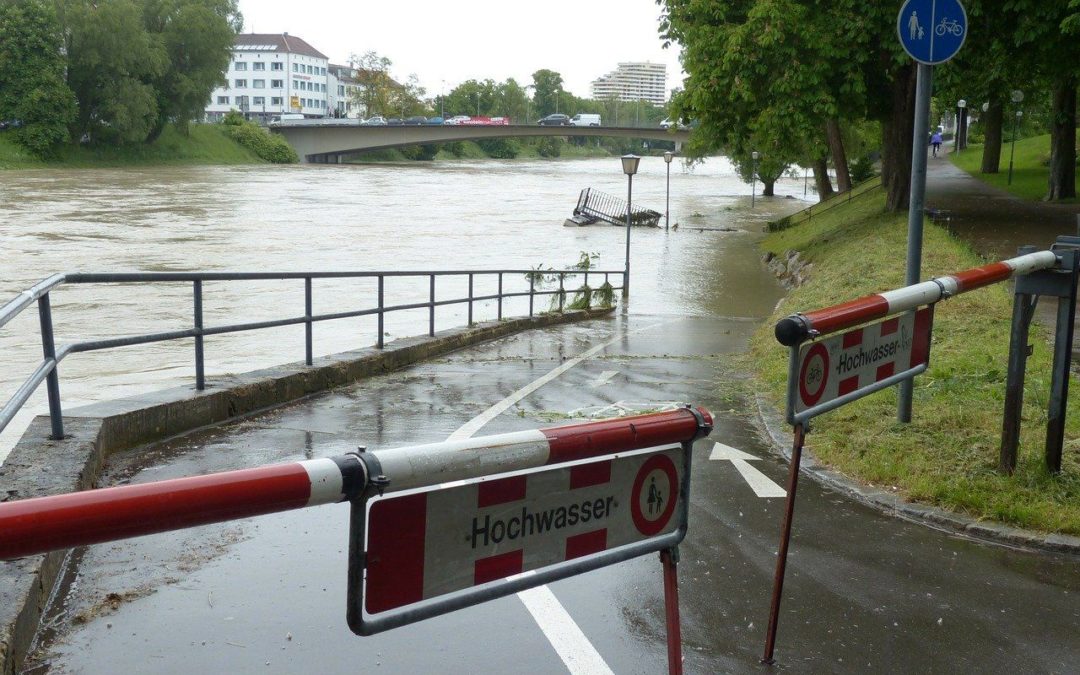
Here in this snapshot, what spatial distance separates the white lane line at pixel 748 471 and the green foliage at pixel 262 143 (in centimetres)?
8507

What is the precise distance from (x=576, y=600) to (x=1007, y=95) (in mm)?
40564

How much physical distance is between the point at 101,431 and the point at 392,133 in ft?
277

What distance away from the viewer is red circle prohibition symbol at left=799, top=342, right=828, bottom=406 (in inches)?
156

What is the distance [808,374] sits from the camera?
402cm

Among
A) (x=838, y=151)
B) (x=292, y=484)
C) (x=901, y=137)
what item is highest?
(x=901, y=137)

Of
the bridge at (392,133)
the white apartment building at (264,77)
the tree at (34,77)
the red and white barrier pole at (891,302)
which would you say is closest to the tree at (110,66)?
the tree at (34,77)

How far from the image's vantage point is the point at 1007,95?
40281 mm

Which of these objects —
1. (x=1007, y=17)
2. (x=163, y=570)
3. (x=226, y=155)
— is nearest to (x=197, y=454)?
→ (x=163, y=570)

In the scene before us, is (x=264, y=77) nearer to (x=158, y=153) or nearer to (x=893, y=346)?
(x=158, y=153)

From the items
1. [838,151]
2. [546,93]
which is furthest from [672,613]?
[546,93]

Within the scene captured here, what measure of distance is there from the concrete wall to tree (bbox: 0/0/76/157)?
67.7 metres

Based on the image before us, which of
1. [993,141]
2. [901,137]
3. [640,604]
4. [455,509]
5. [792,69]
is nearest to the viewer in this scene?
[455,509]

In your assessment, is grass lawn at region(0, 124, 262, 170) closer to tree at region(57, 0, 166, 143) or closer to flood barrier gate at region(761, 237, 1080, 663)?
tree at region(57, 0, 166, 143)

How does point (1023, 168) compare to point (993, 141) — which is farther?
point (1023, 168)
